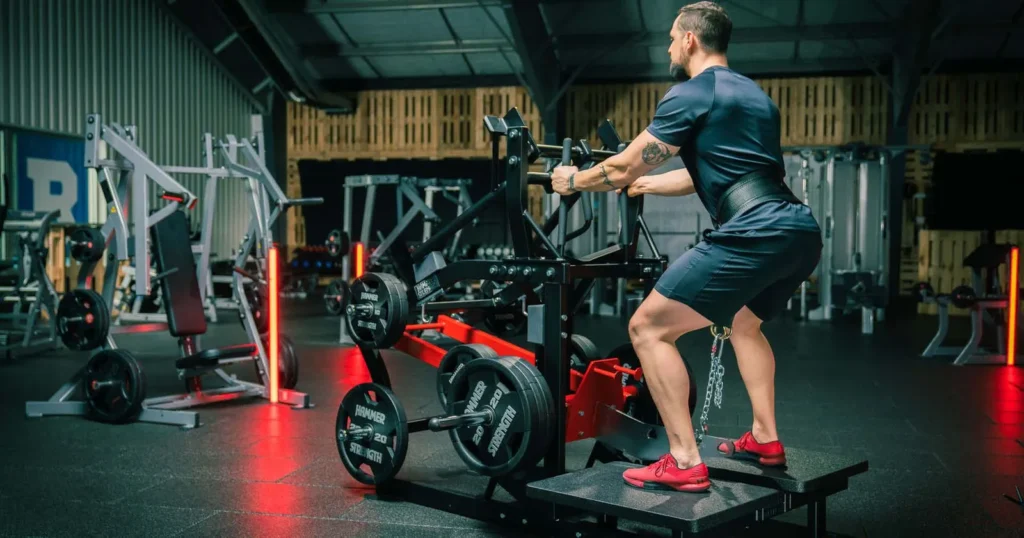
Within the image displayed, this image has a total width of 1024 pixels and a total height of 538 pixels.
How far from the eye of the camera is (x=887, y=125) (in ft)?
48.8

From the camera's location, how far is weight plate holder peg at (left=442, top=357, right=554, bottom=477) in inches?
121

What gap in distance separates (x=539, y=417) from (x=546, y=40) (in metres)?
11.5

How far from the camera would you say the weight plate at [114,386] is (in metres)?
5.02

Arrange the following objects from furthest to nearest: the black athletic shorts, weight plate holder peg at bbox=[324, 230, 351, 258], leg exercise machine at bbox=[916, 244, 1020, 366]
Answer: weight plate holder peg at bbox=[324, 230, 351, 258] < leg exercise machine at bbox=[916, 244, 1020, 366] < the black athletic shorts

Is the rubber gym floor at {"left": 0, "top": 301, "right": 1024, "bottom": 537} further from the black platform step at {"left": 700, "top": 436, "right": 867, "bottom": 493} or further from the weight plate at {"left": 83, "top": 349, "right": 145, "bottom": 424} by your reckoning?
the black platform step at {"left": 700, "top": 436, "right": 867, "bottom": 493}

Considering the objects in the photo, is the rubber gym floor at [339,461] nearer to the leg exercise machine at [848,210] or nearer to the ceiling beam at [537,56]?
the leg exercise machine at [848,210]

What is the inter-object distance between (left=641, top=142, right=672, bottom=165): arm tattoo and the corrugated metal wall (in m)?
10.8

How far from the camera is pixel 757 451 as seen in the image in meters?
3.09

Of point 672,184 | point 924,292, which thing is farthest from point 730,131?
point 924,292

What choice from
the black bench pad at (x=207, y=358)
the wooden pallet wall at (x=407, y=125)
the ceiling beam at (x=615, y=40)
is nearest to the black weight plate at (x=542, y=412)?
the black bench pad at (x=207, y=358)

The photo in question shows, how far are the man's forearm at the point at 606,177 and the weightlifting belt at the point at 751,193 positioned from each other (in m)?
0.30

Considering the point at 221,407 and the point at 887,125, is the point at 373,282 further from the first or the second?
the point at 887,125

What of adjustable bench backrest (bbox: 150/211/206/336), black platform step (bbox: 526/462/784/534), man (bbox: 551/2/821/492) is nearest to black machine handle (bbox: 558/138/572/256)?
man (bbox: 551/2/821/492)

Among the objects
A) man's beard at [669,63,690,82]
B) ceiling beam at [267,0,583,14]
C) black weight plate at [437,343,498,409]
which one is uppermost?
ceiling beam at [267,0,583,14]
